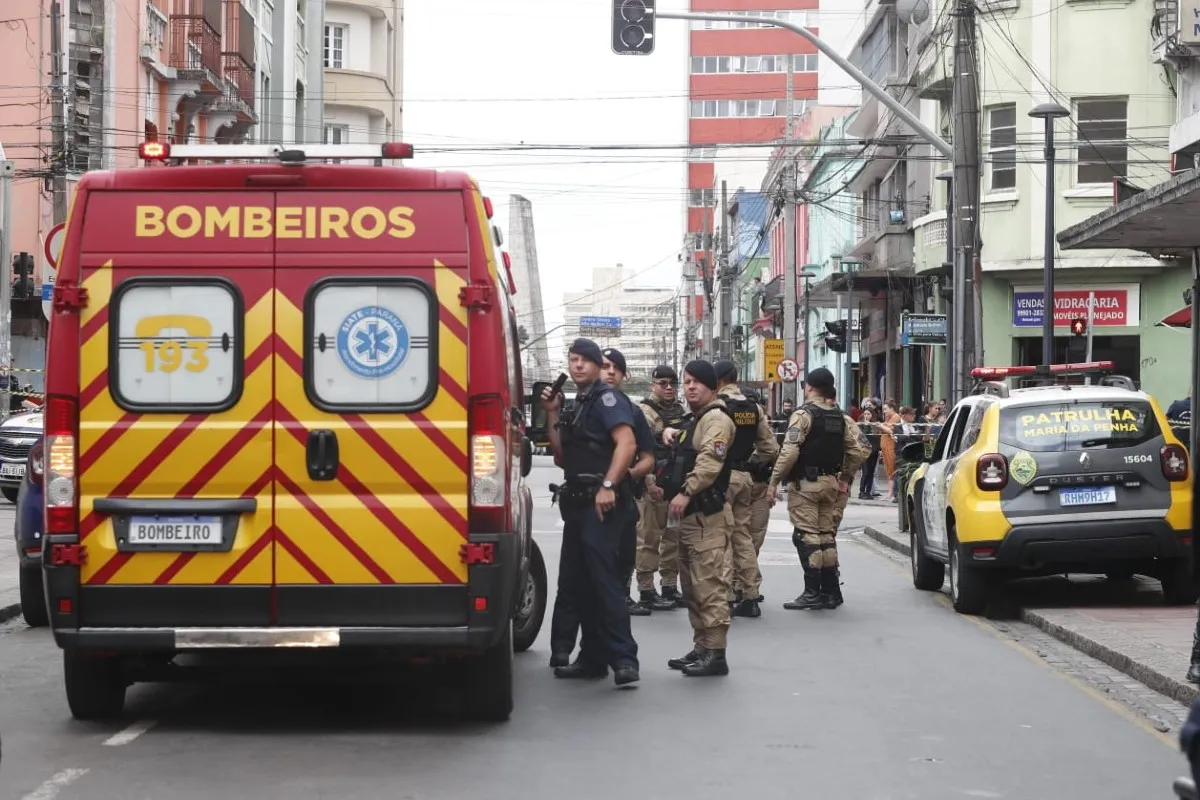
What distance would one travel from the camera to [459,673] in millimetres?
9312

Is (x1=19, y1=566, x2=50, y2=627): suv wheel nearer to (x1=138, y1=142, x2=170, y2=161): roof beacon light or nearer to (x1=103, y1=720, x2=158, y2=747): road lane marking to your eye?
(x1=103, y1=720, x2=158, y2=747): road lane marking

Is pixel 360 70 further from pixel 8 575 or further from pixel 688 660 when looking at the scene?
pixel 688 660

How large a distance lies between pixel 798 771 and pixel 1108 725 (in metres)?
2.13

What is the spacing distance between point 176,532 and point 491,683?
5.28ft

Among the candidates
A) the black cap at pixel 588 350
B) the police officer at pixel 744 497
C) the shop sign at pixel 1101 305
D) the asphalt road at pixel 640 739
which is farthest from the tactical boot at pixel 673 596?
the shop sign at pixel 1101 305

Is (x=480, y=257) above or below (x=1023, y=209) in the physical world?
below

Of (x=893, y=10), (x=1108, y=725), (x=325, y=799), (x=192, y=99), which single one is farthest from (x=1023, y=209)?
(x=325, y=799)

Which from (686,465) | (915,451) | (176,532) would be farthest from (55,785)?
(915,451)

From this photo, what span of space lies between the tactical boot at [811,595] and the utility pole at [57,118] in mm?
22254

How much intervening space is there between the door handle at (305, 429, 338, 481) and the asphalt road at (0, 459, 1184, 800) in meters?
1.18

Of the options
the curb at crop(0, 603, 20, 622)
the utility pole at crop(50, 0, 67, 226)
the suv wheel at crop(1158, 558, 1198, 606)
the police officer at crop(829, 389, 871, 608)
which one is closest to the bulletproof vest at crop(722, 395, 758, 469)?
the police officer at crop(829, 389, 871, 608)

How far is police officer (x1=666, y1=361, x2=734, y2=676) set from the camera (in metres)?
10.7

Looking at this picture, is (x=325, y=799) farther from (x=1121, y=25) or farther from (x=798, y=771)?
(x=1121, y=25)

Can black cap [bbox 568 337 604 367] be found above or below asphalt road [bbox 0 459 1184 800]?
above
